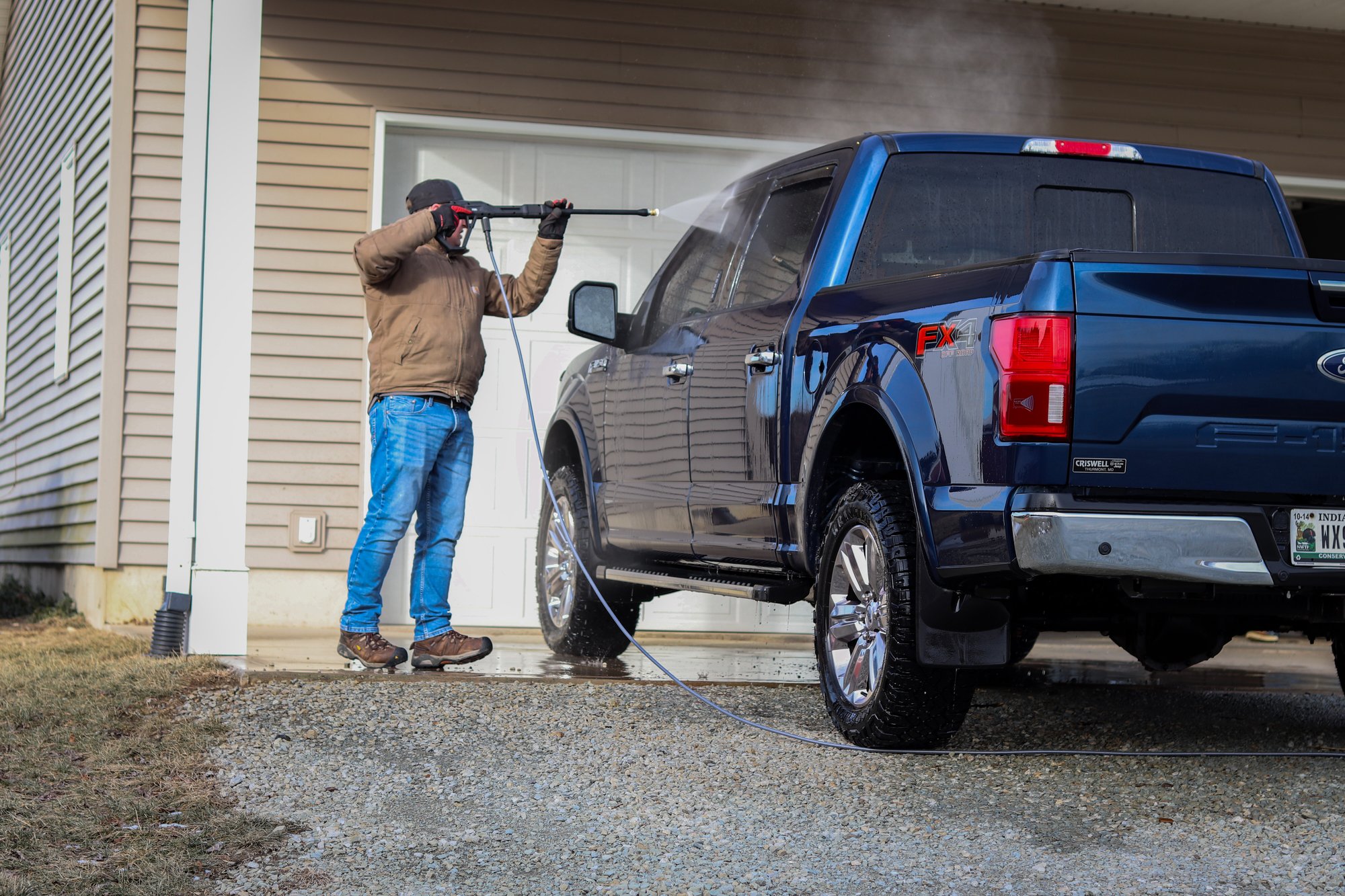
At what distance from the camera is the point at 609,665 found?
695 cm

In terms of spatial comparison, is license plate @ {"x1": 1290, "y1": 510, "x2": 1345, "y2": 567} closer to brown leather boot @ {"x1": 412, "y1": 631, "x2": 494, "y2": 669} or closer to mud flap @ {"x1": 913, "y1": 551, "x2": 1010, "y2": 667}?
mud flap @ {"x1": 913, "y1": 551, "x2": 1010, "y2": 667}

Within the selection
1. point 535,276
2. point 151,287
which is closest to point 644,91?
point 151,287

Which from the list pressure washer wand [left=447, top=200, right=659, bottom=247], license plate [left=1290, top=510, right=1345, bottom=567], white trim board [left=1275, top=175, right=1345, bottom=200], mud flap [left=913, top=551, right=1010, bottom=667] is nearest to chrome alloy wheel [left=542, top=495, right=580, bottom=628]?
pressure washer wand [left=447, top=200, right=659, bottom=247]

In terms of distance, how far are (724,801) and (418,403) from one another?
2.82m

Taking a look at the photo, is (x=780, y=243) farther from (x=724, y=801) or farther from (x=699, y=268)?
(x=724, y=801)

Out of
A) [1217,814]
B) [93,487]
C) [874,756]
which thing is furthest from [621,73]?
[1217,814]

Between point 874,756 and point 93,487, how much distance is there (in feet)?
22.9

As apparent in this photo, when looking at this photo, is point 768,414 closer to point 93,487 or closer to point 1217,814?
point 1217,814

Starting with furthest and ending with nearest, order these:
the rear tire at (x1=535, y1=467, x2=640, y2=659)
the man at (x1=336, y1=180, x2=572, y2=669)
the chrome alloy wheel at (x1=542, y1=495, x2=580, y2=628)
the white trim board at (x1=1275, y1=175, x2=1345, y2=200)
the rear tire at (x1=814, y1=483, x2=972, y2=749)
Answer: the white trim board at (x1=1275, y1=175, x2=1345, y2=200) < the chrome alloy wheel at (x1=542, y1=495, x2=580, y2=628) < the rear tire at (x1=535, y1=467, x2=640, y2=659) < the man at (x1=336, y1=180, x2=572, y2=669) < the rear tire at (x1=814, y1=483, x2=972, y2=749)

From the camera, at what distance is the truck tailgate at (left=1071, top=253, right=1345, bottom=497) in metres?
3.96

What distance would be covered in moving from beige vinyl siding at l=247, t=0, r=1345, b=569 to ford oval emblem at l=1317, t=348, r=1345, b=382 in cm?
626

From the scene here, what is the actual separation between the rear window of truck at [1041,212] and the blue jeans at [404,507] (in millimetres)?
2128

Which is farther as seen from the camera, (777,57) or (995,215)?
(777,57)

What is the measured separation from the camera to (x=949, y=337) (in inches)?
167
